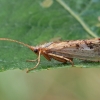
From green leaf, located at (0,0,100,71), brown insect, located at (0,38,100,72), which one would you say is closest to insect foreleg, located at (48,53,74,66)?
brown insect, located at (0,38,100,72)

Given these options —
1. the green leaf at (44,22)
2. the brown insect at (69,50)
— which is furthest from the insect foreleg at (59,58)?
the green leaf at (44,22)

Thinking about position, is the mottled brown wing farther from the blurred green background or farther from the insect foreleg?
the blurred green background

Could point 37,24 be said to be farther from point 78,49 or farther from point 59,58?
point 78,49

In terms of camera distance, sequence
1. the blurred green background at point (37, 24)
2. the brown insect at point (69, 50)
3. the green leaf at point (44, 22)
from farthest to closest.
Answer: the brown insect at point (69, 50) → the green leaf at point (44, 22) → the blurred green background at point (37, 24)

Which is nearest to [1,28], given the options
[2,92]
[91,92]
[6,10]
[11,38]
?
[11,38]

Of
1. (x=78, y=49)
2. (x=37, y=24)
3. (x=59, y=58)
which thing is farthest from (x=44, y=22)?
(x=78, y=49)

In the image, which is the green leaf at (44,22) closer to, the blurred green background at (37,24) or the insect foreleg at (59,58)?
the blurred green background at (37,24)
